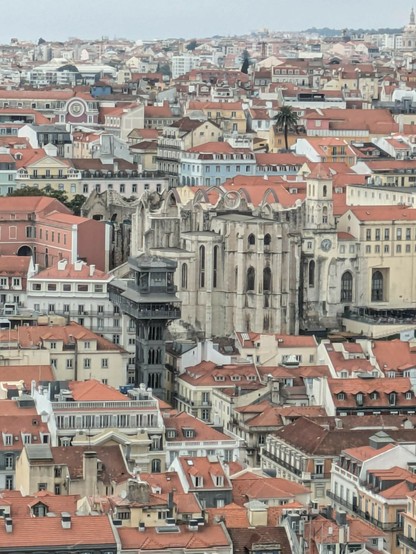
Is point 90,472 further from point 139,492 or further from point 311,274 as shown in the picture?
point 311,274

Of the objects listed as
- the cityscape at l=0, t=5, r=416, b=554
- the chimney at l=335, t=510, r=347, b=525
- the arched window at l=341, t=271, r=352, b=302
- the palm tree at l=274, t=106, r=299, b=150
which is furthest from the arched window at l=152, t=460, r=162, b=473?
the palm tree at l=274, t=106, r=299, b=150

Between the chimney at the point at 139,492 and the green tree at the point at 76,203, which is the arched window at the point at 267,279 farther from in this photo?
the chimney at the point at 139,492

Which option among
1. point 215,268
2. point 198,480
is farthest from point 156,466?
point 215,268

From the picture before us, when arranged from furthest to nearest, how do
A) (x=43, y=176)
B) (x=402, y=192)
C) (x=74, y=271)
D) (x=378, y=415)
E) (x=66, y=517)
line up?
1. (x=43, y=176)
2. (x=402, y=192)
3. (x=74, y=271)
4. (x=378, y=415)
5. (x=66, y=517)

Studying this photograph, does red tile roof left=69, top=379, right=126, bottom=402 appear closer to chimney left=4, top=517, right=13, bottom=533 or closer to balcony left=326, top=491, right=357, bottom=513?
balcony left=326, top=491, right=357, bottom=513

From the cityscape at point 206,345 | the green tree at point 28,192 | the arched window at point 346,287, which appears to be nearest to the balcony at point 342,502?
the cityscape at point 206,345

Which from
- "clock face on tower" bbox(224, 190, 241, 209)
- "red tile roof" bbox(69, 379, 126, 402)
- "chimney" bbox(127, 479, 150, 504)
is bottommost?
"red tile roof" bbox(69, 379, 126, 402)

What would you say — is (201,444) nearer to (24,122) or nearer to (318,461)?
(318,461)

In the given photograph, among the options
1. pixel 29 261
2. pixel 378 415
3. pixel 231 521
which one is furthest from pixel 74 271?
pixel 231 521
